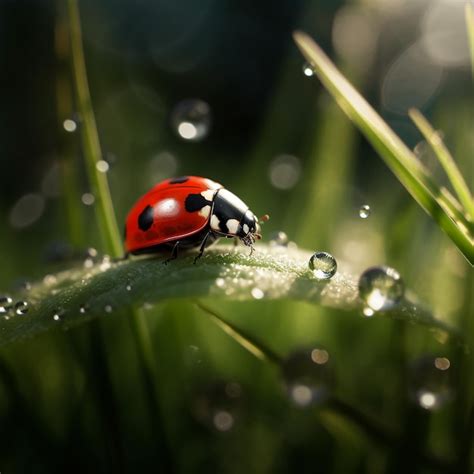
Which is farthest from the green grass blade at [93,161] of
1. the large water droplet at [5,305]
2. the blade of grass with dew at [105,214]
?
the large water droplet at [5,305]

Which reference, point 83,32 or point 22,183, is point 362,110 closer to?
point 22,183

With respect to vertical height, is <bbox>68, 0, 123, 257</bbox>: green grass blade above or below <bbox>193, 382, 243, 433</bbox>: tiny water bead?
above

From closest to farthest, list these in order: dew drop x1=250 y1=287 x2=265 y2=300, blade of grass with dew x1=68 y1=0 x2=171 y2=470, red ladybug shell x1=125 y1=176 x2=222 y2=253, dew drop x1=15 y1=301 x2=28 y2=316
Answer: dew drop x1=250 y1=287 x2=265 y2=300 < dew drop x1=15 y1=301 x2=28 y2=316 < blade of grass with dew x1=68 y1=0 x2=171 y2=470 < red ladybug shell x1=125 y1=176 x2=222 y2=253

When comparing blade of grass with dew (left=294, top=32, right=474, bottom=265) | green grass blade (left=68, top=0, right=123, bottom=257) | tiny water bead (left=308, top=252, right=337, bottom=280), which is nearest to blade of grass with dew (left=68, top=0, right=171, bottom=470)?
green grass blade (left=68, top=0, right=123, bottom=257)

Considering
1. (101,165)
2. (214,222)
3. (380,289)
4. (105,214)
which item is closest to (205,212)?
(214,222)

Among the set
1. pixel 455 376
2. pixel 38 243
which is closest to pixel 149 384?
pixel 455 376

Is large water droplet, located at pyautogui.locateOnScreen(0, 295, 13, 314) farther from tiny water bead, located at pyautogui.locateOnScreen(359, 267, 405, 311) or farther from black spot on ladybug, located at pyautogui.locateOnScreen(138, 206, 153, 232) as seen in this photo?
tiny water bead, located at pyautogui.locateOnScreen(359, 267, 405, 311)

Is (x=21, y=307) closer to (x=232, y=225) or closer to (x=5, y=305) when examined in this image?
(x=5, y=305)
